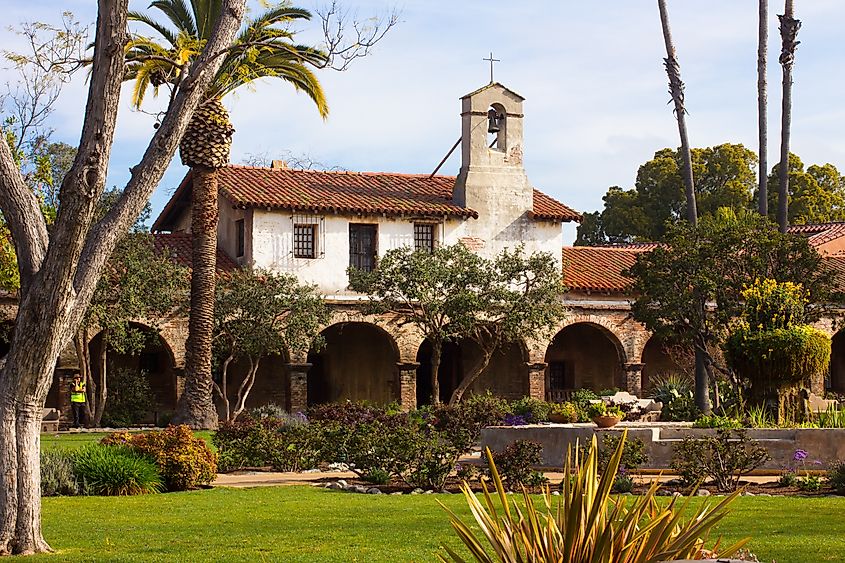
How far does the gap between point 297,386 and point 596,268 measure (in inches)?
391

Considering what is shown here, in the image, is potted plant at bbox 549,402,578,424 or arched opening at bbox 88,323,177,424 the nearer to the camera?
potted plant at bbox 549,402,578,424

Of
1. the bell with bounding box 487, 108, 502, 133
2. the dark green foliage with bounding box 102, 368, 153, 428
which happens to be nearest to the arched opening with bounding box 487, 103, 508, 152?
the bell with bounding box 487, 108, 502, 133

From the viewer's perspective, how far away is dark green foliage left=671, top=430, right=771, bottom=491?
15.2m

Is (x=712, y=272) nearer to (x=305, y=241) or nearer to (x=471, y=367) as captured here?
(x=471, y=367)

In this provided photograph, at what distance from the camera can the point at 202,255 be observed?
27.8 meters

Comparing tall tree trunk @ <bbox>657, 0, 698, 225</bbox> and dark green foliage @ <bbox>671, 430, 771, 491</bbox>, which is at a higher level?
tall tree trunk @ <bbox>657, 0, 698, 225</bbox>

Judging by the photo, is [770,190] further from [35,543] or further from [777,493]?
[35,543]

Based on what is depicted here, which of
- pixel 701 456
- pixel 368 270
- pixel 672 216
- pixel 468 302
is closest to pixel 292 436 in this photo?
pixel 701 456

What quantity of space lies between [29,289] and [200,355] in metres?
18.0

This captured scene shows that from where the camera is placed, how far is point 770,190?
56844 mm

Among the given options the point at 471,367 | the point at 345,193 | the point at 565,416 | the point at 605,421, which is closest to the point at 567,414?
the point at 565,416

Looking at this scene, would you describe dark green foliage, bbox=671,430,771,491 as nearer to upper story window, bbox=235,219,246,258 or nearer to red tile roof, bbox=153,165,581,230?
red tile roof, bbox=153,165,581,230

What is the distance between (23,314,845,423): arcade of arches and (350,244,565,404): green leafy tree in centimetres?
265

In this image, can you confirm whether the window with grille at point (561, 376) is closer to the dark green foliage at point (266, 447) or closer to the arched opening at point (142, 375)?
the arched opening at point (142, 375)
